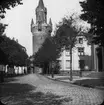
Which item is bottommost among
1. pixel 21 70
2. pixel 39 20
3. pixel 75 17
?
pixel 21 70

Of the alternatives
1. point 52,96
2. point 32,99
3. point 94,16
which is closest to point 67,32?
point 94,16

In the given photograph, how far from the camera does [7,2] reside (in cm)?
702

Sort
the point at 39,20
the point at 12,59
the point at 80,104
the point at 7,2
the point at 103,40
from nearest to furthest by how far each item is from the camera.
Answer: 1. the point at 80,104
2. the point at 7,2
3. the point at 103,40
4. the point at 12,59
5. the point at 39,20

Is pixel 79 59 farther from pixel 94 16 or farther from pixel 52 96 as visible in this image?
pixel 52 96

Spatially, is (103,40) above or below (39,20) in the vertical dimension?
below

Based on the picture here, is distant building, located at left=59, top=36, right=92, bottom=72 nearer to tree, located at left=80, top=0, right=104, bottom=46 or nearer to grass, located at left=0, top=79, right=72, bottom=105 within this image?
tree, located at left=80, top=0, right=104, bottom=46

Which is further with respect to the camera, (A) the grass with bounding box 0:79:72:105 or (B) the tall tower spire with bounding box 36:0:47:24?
A: (B) the tall tower spire with bounding box 36:0:47:24

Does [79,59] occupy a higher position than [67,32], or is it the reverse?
[67,32]

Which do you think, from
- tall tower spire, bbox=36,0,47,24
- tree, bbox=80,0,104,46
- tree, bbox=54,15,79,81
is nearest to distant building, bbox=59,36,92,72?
tall tower spire, bbox=36,0,47,24

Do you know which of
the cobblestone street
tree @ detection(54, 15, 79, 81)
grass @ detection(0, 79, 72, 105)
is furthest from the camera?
tree @ detection(54, 15, 79, 81)

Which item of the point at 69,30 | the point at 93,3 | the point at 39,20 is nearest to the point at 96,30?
the point at 93,3

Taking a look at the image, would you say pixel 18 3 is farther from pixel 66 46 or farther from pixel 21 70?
pixel 21 70

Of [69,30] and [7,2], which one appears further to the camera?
[69,30]

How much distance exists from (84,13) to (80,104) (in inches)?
287
